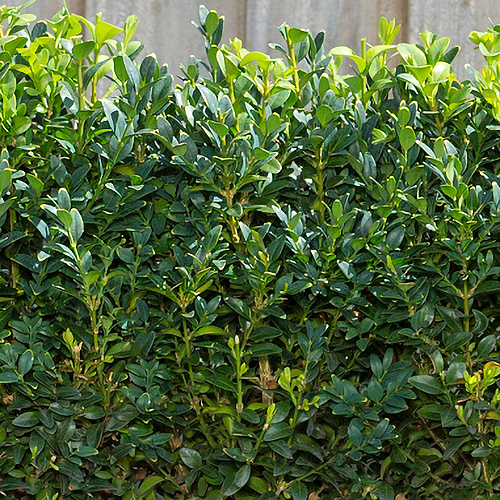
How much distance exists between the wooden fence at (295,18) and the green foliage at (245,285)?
1082 millimetres

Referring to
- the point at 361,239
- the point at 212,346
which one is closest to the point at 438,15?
Result: the point at 361,239

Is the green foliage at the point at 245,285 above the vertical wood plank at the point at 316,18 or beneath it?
beneath

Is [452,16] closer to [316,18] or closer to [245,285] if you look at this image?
[316,18]

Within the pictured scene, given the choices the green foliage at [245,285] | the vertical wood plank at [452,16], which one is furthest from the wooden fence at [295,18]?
the green foliage at [245,285]

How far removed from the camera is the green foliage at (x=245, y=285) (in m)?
1.33

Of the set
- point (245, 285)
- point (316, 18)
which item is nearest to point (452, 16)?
point (316, 18)

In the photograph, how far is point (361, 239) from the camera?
1.32 m

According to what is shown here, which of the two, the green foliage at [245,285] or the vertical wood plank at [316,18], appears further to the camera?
the vertical wood plank at [316,18]

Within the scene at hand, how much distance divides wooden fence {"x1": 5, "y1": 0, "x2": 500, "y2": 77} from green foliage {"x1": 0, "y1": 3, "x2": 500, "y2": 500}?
1.08m

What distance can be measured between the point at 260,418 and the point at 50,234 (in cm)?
56

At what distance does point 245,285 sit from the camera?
1.36m

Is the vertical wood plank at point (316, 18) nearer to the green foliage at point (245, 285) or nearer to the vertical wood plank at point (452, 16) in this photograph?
the vertical wood plank at point (452, 16)

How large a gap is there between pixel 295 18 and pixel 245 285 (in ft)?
5.03

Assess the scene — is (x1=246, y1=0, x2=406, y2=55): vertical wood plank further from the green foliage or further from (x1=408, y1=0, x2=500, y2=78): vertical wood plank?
the green foliage
